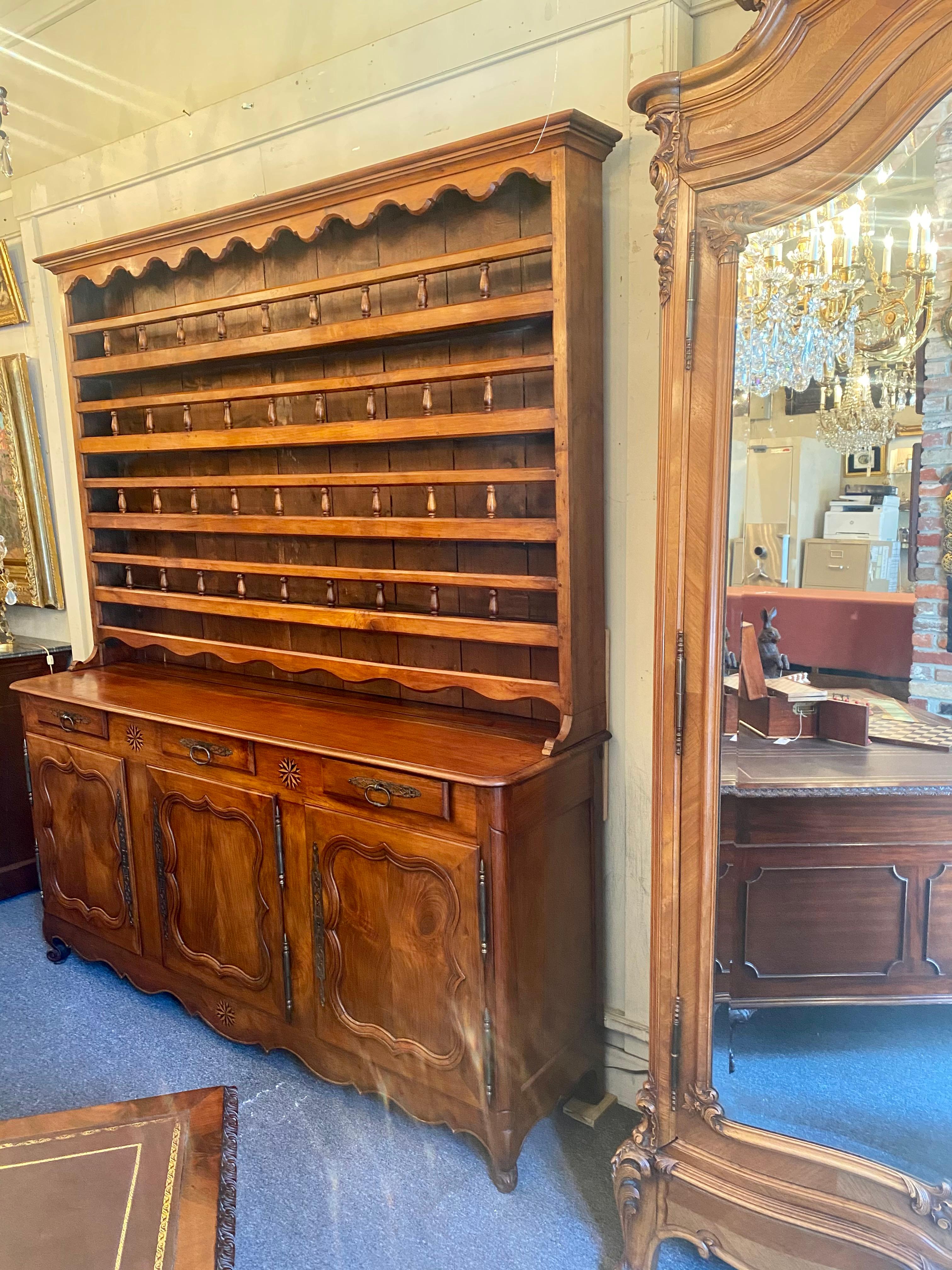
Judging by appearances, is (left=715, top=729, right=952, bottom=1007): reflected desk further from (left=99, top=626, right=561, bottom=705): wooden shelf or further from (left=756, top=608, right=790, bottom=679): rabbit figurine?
(left=99, top=626, right=561, bottom=705): wooden shelf

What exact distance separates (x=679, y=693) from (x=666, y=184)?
35.4 inches

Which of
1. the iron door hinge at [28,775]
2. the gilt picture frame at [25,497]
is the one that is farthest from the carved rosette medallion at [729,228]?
the gilt picture frame at [25,497]

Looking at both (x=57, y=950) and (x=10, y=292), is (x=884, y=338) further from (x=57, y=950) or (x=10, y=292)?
(x=10, y=292)

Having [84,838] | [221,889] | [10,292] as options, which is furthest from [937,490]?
[10,292]

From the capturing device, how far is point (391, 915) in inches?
87.7

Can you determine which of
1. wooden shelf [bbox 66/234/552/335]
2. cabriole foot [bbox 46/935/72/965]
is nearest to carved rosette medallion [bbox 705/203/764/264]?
wooden shelf [bbox 66/234/552/335]

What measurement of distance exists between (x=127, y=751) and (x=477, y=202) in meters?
1.86

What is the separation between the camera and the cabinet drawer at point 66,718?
288 cm


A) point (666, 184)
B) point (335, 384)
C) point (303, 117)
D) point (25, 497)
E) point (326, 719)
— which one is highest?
point (303, 117)

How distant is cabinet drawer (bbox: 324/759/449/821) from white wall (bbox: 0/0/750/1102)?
524 millimetres

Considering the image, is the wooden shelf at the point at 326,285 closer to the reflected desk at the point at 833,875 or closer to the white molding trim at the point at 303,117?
the white molding trim at the point at 303,117

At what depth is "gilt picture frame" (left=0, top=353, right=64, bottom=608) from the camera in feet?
12.6

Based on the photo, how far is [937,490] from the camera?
1413 millimetres

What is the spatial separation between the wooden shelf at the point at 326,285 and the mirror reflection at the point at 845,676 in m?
0.70
